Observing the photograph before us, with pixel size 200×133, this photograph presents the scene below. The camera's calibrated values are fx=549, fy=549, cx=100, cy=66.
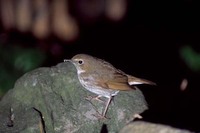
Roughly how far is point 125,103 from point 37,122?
2.58 feet

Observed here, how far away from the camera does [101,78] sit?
16.4 ft

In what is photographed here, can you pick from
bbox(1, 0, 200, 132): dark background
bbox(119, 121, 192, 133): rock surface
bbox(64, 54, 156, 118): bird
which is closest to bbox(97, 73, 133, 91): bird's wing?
bbox(64, 54, 156, 118): bird

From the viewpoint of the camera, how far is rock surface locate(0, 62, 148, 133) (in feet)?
13.6

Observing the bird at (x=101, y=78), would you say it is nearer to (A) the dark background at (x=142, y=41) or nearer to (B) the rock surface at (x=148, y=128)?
(B) the rock surface at (x=148, y=128)

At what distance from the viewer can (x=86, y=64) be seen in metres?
4.98

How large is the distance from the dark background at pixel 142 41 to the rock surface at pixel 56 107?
7.03ft

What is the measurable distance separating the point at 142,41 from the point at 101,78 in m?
2.67

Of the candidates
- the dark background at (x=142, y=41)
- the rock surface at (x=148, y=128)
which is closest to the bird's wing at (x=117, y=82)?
the rock surface at (x=148, y=128)

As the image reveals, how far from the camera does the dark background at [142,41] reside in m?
7.06

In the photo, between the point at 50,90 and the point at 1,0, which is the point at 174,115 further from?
the point at 1,0

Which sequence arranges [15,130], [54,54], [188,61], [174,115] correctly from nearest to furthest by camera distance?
[15,130], [174,115], [188,61], [54,54]

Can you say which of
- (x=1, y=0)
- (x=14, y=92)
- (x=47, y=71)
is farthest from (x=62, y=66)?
(x=1, y=0)

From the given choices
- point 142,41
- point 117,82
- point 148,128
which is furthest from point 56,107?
point 142,41

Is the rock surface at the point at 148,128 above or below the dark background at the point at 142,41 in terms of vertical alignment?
above
